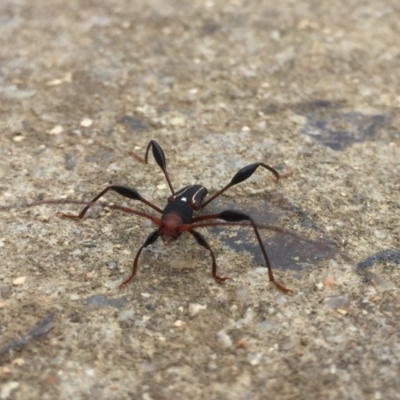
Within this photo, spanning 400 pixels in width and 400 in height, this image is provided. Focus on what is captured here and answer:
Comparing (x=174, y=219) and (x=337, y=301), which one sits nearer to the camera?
(x=337, y=301)

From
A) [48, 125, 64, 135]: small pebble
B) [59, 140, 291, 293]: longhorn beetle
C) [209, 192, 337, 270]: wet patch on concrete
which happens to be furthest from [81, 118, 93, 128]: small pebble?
[209, 192, 337, 270]: wet patch on concrete

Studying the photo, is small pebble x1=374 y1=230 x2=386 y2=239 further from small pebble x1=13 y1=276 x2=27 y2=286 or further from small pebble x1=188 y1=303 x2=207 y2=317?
small pebble x1=13 y1=276 x2=27 y2=286

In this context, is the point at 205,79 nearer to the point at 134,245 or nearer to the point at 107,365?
the point at 134,245

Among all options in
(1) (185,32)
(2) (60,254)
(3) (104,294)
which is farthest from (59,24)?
(3) (104,294)

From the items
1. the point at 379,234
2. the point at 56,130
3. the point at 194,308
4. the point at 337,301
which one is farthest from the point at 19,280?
the point at 379,234

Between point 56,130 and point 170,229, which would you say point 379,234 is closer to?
point 170,229
